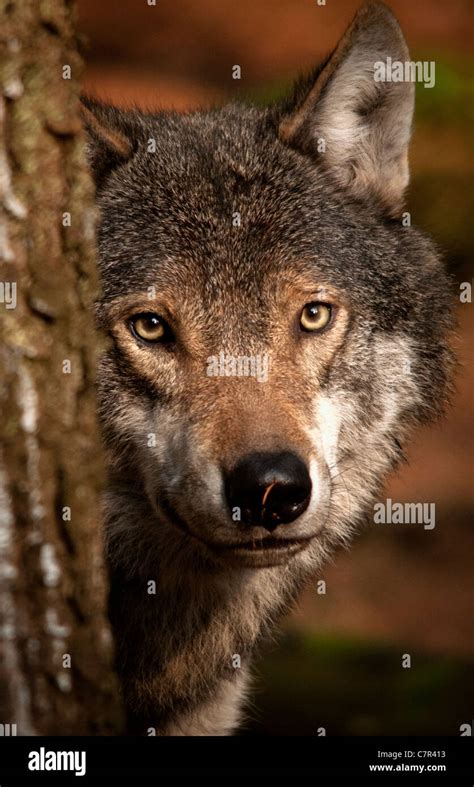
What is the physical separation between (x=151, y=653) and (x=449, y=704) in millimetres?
3040

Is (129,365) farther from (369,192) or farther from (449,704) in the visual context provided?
(449,704)

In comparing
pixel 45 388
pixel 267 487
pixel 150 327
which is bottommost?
pixel 267 487

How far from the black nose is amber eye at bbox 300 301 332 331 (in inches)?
26.2

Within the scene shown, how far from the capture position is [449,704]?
5848mm

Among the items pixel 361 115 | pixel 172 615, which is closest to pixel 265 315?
pixel 361 115

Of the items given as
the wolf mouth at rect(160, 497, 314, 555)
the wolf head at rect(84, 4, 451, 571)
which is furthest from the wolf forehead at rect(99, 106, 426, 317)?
the wolf mouth at rect(160, 497, 314, 555)

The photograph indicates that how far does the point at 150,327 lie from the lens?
3072 mm

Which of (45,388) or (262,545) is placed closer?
(45,388)

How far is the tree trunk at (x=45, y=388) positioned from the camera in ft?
6.31

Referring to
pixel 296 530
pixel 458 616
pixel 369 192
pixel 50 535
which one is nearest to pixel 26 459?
pixel 50 535

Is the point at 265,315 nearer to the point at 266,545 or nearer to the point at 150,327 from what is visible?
the point at 150,327

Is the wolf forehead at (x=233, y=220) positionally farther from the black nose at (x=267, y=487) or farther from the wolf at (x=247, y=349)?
the black nose at (x=267, y=487)

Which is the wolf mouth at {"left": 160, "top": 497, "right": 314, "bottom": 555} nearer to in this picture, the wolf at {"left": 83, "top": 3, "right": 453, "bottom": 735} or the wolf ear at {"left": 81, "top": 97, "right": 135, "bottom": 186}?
the wolf at {"left": 83, "top": 3, "right": 453, "bottom": 735}

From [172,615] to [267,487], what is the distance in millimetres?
1101
